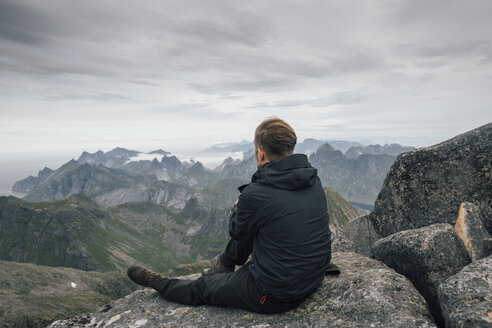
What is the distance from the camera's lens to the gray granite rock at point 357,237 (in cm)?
1478

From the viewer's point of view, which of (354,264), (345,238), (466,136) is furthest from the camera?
(345,238)

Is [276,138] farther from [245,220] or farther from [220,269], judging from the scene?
[220,269]

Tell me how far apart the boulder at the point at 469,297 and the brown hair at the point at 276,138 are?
4.79 meters

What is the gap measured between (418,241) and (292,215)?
431 cm

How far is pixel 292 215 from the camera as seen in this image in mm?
6809

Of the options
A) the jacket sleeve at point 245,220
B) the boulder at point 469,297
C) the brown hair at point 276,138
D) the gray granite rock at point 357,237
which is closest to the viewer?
the boulder at point 469,297

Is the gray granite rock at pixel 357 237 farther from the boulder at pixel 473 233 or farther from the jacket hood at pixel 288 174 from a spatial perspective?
the jacket hood at pixel 288 174

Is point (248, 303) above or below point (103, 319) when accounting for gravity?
above

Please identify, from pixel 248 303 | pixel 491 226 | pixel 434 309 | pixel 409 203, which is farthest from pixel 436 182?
pixel 248 303

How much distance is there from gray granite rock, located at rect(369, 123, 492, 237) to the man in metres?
7.16

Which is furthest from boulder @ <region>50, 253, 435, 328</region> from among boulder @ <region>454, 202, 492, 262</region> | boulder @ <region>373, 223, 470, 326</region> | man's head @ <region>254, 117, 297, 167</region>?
man's head @ <region>254, 117, 297, 167</region>

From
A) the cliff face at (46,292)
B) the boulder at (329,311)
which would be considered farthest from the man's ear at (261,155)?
the cliff face at (46,292)

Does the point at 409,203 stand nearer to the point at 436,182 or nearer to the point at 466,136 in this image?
the point at 436,182

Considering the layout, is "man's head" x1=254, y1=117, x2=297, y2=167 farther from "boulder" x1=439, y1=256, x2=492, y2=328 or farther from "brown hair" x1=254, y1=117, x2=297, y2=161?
"boulder" x1=439, y1=256, x2=492, y2=328
